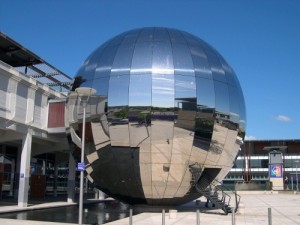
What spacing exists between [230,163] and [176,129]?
4.61m

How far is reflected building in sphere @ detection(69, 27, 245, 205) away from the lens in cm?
1730

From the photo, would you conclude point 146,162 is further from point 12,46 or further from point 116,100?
point 12,46

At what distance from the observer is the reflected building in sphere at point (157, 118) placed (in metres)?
17.3

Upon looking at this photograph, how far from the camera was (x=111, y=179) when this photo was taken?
1867 centimetres

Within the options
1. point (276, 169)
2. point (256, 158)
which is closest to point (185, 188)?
point (276, 169)

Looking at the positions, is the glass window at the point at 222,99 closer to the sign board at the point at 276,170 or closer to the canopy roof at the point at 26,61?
the canopy roof at the point at 26,61

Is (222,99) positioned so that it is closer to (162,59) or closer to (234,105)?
(234,105)

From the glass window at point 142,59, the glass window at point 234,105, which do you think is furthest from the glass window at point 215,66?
the glass window at point 142,59

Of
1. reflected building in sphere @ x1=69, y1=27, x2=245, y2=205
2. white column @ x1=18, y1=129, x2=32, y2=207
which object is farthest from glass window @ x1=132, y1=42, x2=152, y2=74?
white column @ x1=18, y1=129, x2=32, y2=207

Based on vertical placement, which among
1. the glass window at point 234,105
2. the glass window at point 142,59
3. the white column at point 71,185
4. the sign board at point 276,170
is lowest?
the white column at point 71,185

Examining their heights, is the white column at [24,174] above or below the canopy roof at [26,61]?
below

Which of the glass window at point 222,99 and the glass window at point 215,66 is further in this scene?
the glass window at point 215,66

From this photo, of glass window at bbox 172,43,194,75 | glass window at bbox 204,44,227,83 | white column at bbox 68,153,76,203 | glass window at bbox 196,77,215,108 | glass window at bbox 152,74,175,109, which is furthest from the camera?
white column at bbox 68,153,76,203

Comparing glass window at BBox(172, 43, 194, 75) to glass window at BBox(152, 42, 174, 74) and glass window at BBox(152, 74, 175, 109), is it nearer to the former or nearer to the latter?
glass window at BBox(152, 42, 174, 74)
